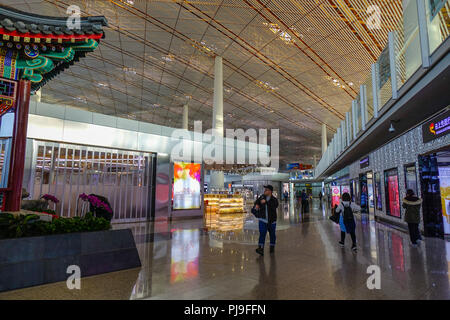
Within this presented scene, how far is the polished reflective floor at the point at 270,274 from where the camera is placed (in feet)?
10.9

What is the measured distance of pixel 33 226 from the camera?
400cm

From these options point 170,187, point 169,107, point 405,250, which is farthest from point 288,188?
point 405,250

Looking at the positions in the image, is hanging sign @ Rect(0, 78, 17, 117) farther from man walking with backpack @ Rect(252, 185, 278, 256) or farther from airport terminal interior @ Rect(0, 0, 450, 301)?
man walking with backpack @ Rect(252, 185, 278, 256)

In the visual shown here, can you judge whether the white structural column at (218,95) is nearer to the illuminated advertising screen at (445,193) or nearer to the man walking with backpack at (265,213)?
the man walking with backpack at (265,213)

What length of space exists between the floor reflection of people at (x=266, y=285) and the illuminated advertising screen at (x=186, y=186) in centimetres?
807

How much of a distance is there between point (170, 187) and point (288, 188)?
128 ft

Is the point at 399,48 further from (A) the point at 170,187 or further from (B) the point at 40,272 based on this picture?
(A) the point at 170,187

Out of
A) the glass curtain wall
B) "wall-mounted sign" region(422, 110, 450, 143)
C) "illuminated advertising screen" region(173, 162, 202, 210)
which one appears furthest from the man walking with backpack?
"illuminated advertising screen" region(173, 162, 202, 210)

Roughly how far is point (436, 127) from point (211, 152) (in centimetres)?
931

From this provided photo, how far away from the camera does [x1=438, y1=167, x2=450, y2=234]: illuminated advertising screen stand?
754 centimetres

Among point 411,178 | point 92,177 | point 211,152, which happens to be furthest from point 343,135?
point 92,177

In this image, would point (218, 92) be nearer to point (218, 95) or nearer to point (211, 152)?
point (218, 95)

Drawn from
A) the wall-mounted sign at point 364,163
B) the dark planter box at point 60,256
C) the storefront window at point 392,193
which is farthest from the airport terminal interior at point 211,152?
the wall-mounted sign at point 364,163

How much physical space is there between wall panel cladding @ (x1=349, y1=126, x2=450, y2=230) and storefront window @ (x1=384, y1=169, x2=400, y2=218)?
209 millimetres
